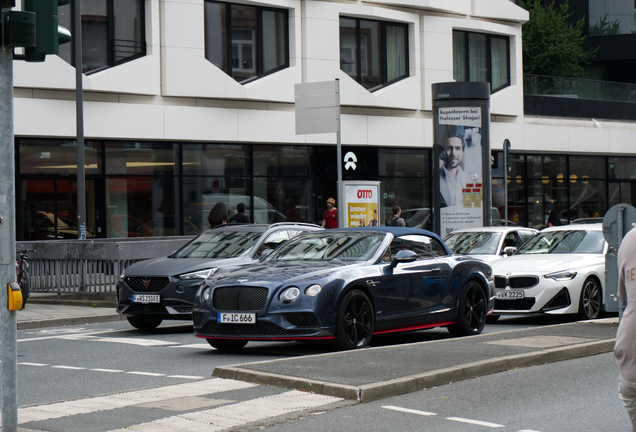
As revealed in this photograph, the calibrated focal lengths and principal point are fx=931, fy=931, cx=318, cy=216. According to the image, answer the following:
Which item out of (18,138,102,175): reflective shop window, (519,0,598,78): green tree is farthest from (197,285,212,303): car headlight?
(519,0,598,78): green tree

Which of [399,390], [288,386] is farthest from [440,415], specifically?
[288,386]

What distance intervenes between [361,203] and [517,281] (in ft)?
24.5

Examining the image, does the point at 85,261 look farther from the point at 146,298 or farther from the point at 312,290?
the point at 312,290

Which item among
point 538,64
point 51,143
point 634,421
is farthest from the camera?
point 538,64

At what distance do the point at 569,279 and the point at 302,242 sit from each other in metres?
4.38

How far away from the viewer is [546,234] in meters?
15.8

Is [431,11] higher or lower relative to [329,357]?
higher

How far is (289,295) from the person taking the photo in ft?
33.5

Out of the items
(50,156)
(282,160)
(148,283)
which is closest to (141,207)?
(50,156)

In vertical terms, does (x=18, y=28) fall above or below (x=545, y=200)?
above

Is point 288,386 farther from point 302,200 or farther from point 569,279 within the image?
point 302,200

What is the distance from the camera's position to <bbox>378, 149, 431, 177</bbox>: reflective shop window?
97.9 ft

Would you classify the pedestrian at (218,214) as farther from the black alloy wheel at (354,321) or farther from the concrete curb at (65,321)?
the black alloy wheel at (354,321)

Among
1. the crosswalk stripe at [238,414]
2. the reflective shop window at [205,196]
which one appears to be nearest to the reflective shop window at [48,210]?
the reflective shop window at [205,196]
